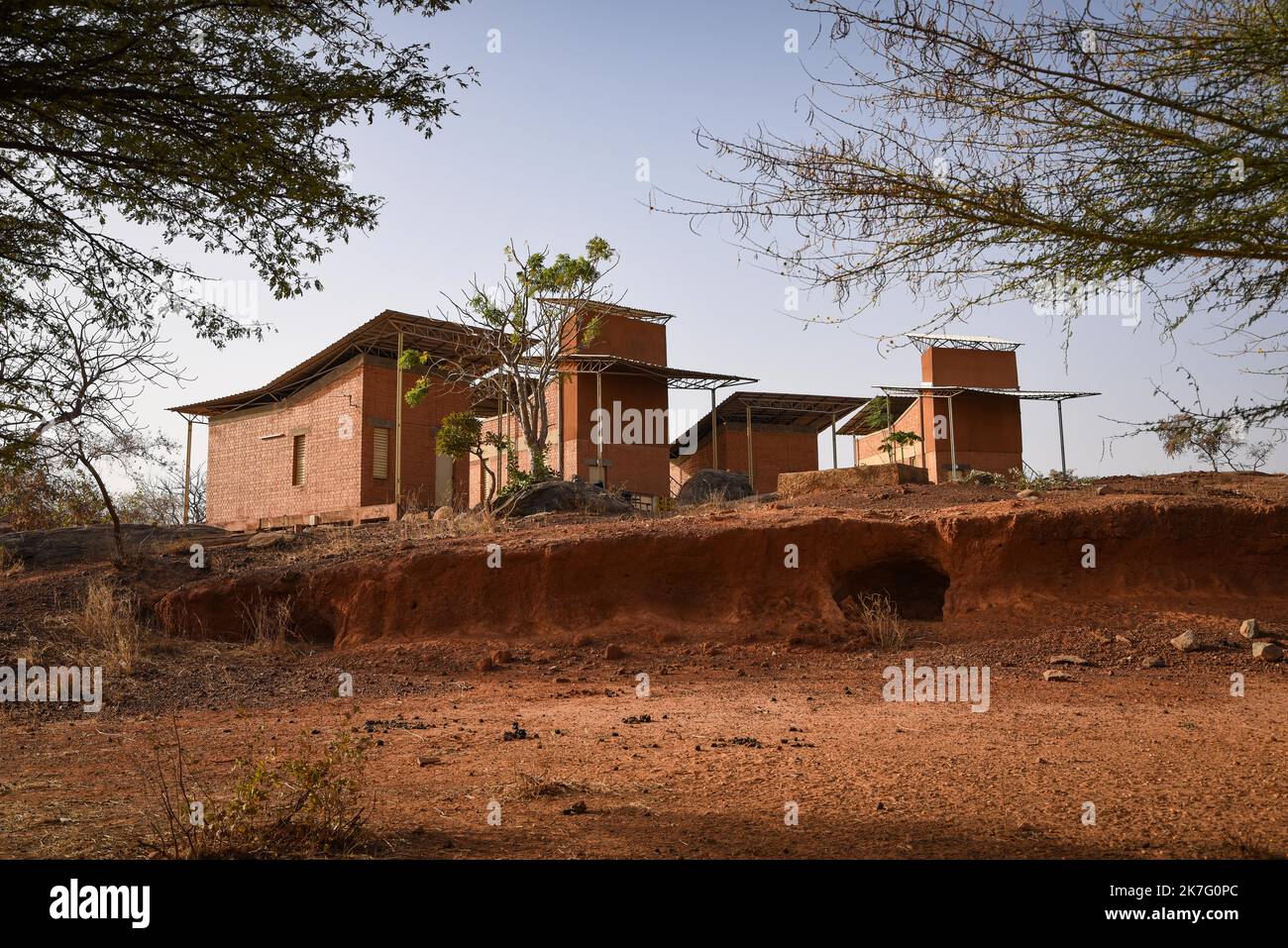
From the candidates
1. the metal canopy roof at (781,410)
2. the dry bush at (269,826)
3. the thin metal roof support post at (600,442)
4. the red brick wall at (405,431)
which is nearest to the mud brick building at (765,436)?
the metal canopy roof at (781,410)

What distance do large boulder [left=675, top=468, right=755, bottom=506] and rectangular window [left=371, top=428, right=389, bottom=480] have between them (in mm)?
8086

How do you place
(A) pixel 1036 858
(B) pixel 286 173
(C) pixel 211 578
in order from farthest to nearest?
(C) pixel 211 578 → (B) pixel 286 173 → (A) pixel 1036 858

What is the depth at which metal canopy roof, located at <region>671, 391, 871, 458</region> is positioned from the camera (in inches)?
→ 1080

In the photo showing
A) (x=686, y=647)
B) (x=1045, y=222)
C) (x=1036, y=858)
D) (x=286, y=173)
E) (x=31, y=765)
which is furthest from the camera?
(x=686, y=647)

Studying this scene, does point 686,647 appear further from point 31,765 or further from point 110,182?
point 110,182

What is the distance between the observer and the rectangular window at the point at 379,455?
23.9 metres

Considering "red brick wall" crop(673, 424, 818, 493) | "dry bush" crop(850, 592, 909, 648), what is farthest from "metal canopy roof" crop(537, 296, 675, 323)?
"dry bush" crop(850, 592, 909, 648)

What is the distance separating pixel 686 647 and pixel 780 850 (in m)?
6.69

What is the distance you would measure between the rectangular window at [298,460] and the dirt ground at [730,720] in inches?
453

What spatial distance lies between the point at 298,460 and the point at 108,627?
16.0 m

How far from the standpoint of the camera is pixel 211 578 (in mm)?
12484

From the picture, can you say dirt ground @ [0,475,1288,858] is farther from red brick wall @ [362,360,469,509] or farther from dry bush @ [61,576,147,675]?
red brick wall @ [362,360,469,509]
